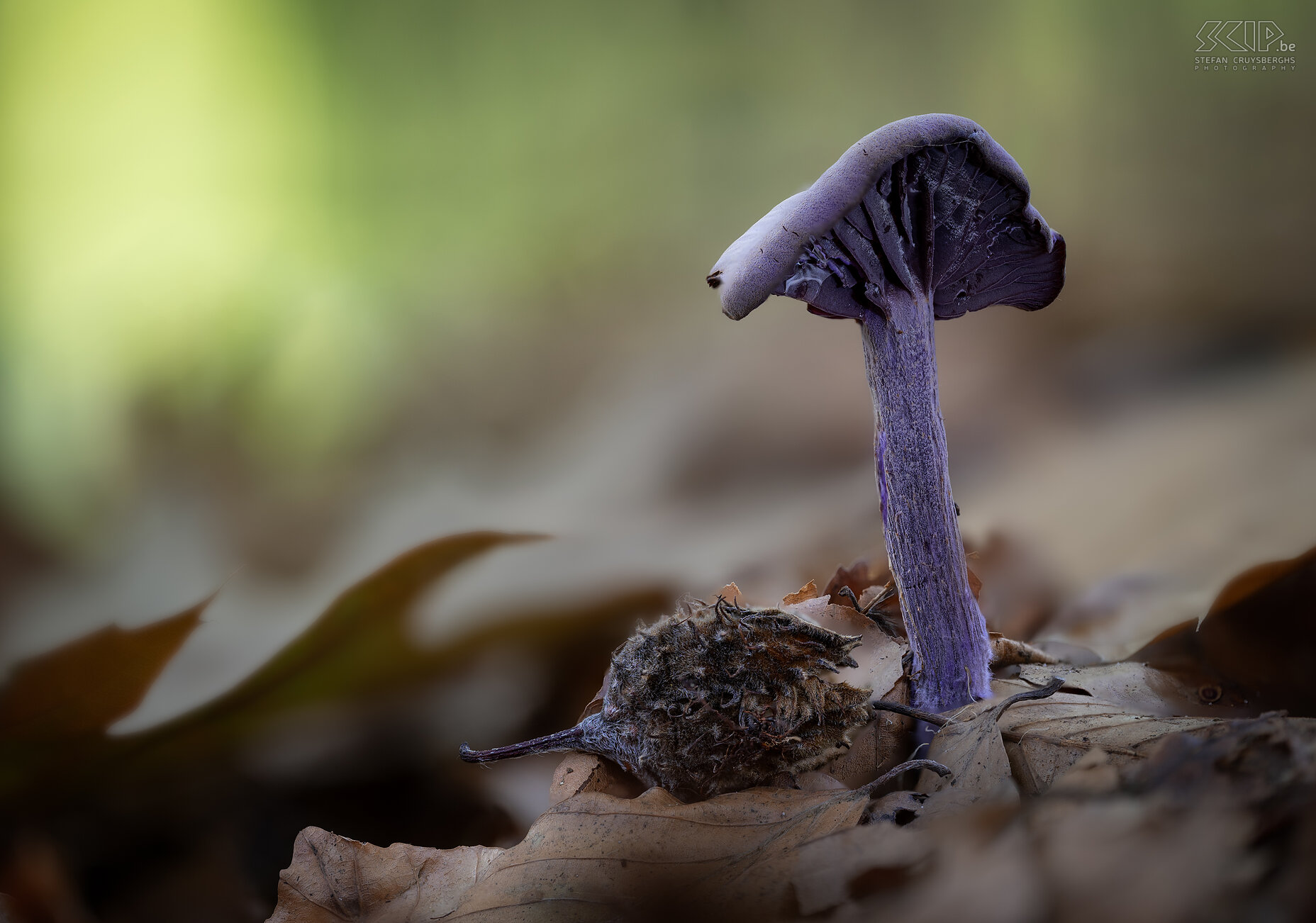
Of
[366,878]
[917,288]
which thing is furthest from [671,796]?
[917,288]

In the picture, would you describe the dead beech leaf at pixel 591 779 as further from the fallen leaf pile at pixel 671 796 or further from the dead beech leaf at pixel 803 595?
the dead beech leaf at pixel 803 595

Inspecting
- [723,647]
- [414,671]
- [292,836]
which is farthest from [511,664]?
[723,647]

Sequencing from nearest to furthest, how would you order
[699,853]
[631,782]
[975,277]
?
[699,853] → [631,782] → [975,277]

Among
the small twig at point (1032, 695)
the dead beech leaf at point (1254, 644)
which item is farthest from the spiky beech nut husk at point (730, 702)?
the dead beech leaf at point (1254, 644)

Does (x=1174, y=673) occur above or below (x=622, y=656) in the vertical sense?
below

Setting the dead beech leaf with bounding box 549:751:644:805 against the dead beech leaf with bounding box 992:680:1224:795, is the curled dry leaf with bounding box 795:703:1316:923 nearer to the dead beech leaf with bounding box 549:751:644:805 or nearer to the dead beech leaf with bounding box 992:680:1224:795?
the dead beech leaf with bounding box 992:680:1224:795

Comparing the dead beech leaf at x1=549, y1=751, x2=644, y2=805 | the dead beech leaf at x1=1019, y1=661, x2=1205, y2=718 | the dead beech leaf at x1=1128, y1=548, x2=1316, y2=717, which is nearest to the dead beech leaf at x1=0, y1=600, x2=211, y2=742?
the dead beech leaf at x1=549, y1=751, x2=644, y2=805

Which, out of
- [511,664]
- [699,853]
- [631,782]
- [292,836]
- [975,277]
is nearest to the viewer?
[699,853]

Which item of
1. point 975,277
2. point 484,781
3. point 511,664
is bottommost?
point 484,781

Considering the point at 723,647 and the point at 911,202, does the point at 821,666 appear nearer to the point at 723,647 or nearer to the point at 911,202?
the point at 723,647
